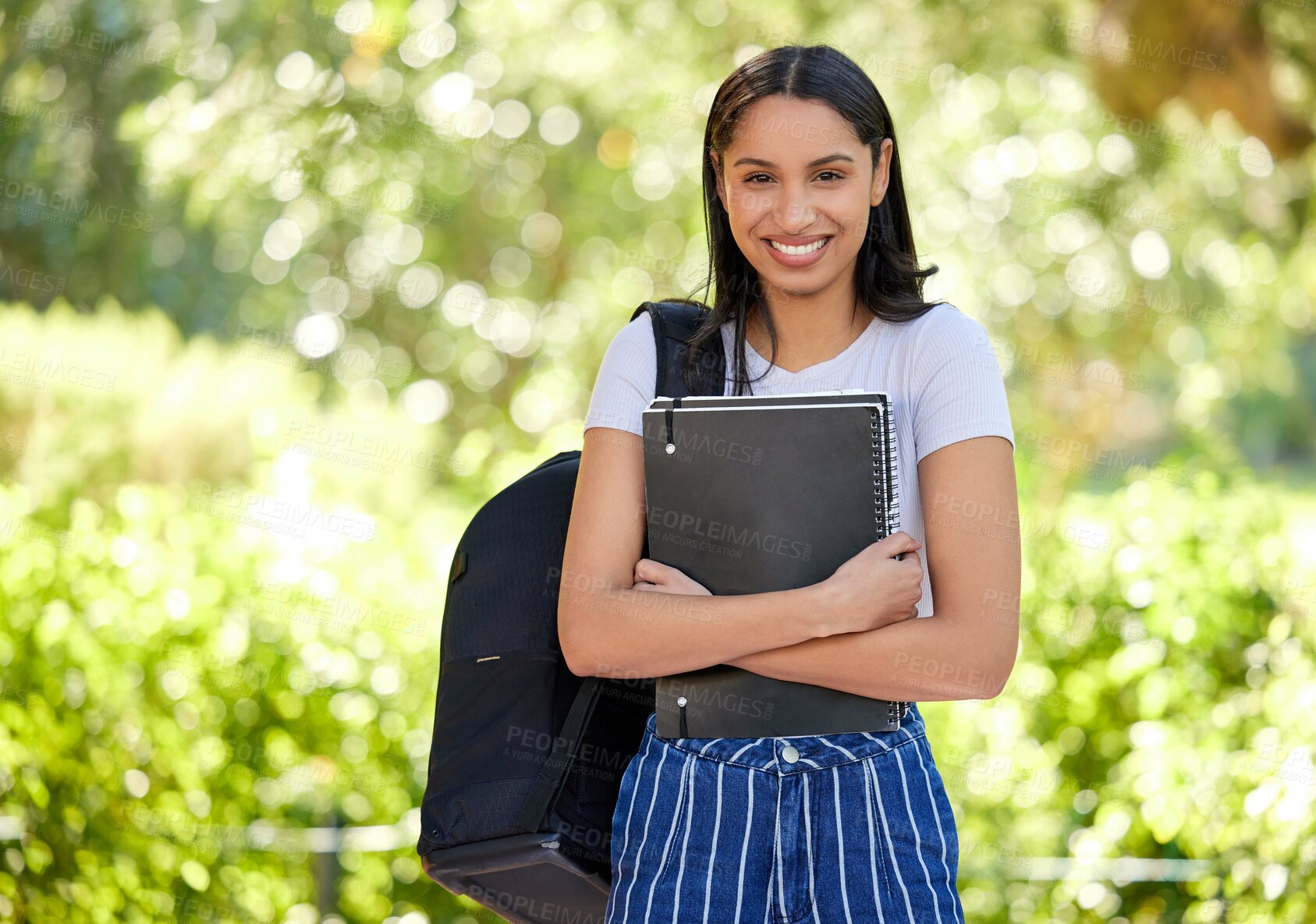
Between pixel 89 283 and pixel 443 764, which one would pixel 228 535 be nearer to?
pixel 443 764

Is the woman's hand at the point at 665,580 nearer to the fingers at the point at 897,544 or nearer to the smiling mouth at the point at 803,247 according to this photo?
the fingers at the point at 897,544

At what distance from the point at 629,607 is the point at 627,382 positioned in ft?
1.03

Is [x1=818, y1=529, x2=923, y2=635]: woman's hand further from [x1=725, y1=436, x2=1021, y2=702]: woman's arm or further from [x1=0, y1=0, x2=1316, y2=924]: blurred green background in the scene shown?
[x1=0, y1=0, x2=1316, y2=924]: blurred green background

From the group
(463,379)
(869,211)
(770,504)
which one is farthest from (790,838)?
(463,379)

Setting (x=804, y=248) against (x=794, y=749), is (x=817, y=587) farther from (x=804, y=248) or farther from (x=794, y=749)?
(x=804, y=248)

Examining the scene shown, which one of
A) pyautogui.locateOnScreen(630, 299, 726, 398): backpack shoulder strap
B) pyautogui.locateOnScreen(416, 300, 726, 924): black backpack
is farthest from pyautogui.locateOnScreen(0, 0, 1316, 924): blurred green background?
pyautogui.locateOnScreen(630, 299, 726, 398): backpack shoulder strap

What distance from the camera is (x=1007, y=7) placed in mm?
6695

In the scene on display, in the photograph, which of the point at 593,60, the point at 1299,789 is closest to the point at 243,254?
the point at 593,60

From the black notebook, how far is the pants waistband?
1cm

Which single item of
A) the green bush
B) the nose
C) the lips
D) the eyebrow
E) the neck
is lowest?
the green bush

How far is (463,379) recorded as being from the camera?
892cm

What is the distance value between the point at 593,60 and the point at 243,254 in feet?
9.68

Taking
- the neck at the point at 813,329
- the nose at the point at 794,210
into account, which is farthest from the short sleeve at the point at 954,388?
the nose at the point at 794,210

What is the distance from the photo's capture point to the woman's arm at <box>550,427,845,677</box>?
1563 millimetres
